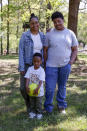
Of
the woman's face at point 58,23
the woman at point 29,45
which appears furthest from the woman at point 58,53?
the woman at point 29,45

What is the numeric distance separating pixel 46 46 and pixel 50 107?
1371mm

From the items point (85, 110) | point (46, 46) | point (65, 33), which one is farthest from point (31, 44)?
point (85, 110)

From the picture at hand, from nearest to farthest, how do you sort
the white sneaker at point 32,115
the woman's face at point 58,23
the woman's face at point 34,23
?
the woman's face at point 34,23 → the woman's face at point 58,23 → the white sneaker at point 32,115

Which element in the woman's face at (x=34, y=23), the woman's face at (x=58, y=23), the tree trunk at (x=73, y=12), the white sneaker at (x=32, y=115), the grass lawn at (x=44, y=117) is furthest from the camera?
the tree trunk at (x=73, y=12)

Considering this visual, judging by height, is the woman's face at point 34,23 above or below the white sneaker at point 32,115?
above

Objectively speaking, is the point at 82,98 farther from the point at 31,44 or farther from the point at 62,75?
the point at 31,44

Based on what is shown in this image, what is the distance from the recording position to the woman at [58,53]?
432cm

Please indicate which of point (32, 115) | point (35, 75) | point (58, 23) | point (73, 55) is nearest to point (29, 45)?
point (35, 75)

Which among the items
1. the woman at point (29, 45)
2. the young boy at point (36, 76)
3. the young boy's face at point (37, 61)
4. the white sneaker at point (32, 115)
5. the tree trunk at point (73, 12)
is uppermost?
the tree trunk at point (73, 12)

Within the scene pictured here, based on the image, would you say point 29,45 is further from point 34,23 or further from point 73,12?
point 73,12

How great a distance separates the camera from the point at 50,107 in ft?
15.4

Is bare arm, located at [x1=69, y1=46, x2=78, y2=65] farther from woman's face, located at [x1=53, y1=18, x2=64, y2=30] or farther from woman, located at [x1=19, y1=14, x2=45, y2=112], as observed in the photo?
woman, located at [x1=19, y1=14, x2=45, y2=112]

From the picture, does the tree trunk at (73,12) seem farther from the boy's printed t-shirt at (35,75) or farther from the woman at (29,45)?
the boy's printed t-shirt at (35,75)

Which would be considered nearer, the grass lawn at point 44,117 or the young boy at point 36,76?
the grass lawn at point 44,117
